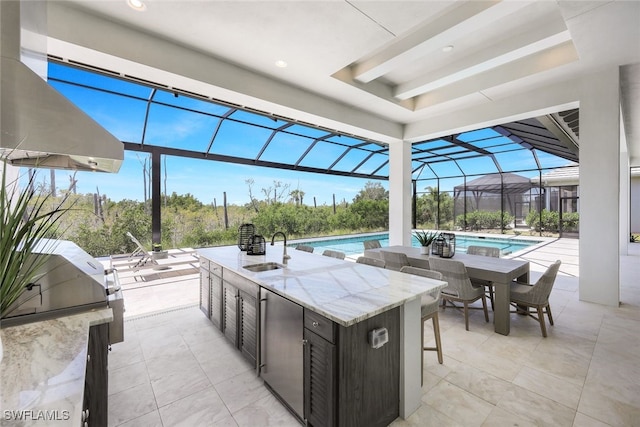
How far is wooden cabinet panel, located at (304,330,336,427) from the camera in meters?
1.45

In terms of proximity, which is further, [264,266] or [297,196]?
[297,196]

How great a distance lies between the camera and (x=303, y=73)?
364 cm

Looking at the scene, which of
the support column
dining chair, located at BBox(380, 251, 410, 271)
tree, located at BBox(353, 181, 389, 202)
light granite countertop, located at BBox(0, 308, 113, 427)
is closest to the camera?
light granite countertop, located at BBox(0, 308, 113, 427)

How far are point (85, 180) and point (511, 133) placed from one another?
10217 millimetres

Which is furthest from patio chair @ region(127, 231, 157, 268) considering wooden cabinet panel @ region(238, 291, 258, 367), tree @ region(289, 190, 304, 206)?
tree @ region(289, 190, 304, 206)

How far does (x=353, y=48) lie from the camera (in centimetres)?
305

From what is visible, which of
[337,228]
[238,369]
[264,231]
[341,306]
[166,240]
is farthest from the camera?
[337,228]

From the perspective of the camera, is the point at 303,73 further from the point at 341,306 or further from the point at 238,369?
the point at 238,369

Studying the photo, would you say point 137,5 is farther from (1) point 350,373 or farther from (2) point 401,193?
(2) point 401,193

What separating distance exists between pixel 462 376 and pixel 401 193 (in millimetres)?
4159

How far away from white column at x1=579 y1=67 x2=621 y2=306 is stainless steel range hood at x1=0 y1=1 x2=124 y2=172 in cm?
554

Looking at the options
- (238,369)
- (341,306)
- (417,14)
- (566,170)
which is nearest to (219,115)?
(417,14)

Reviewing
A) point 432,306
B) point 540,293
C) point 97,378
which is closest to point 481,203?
point 540,293

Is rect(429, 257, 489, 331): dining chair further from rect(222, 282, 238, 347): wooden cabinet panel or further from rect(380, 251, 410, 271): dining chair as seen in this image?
rect(222, 282, 238, 347): wooden cabinet panel
